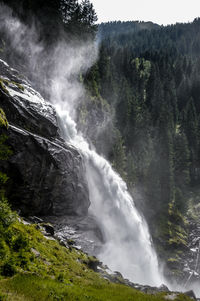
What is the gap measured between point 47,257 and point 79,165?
17613 mm

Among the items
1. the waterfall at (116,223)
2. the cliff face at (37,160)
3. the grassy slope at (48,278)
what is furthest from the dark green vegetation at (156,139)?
the grassy slope at (48,278)

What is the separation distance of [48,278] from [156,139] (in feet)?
203

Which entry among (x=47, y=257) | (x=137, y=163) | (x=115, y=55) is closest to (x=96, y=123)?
(x=137, y=163)

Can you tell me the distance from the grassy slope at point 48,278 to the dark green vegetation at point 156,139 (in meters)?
33.4

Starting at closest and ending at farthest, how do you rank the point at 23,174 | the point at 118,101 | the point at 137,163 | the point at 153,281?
the point at 23,174
the point at 153,281
the point at 137,163
the point at 118,101

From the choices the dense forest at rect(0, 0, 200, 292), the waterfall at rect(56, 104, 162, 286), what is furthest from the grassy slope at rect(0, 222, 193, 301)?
the dense forest at rect(0, 0, 200, 292)

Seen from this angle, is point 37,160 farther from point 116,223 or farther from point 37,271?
point 116,223

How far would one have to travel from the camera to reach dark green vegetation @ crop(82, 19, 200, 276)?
56.2 m

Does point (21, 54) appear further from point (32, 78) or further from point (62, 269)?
point (62, 269)

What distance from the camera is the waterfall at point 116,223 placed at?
3584 centimetres

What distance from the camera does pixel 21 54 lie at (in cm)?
4309

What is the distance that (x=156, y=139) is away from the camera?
71.1 m

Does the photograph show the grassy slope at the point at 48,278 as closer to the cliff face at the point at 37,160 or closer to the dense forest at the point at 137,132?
the cliff face at the point at 37,160

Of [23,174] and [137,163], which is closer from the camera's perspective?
[23,174]
